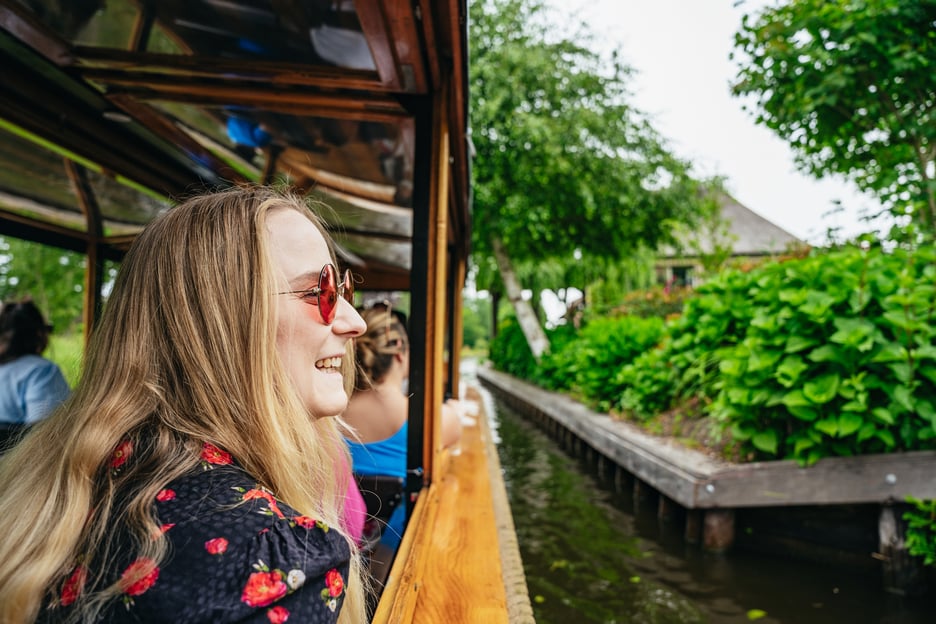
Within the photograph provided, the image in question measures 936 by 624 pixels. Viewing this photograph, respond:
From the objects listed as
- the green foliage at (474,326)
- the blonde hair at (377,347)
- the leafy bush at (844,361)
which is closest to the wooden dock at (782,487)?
the leafy bush at (844,361)

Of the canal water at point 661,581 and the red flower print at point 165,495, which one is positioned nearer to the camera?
the red flower print at point 165,495

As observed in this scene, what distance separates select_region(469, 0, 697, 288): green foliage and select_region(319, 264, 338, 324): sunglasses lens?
34.7ft

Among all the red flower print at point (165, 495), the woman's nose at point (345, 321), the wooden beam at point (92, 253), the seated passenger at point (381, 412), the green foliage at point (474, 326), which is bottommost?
the green foliage at point (474, 326)

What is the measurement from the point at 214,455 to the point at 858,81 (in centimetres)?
779

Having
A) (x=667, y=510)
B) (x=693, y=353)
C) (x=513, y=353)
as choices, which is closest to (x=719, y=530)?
(x=667, y=510)

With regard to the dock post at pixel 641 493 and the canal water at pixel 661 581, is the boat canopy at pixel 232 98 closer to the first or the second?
the canal water at pixel 661 581

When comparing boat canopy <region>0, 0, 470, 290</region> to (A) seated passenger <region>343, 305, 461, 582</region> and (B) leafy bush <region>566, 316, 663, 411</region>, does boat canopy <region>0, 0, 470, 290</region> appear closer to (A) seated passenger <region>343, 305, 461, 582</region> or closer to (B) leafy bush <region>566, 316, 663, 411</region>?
(A) seated passenger <region>343, 305, 461, 582</region>

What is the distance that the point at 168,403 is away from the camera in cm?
95

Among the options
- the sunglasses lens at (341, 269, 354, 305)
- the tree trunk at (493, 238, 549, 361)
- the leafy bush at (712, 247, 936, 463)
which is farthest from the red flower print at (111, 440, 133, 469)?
the tree trunk at (493, 238, 549, 361)

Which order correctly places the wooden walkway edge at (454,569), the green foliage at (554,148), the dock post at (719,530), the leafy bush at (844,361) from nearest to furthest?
1. the wooden walkway edge at (454,569)
2. the leafy bush at (844,361)
3. the dock post at (719,530)
4. the green foliage at (554,148)

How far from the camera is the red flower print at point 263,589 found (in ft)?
2.44

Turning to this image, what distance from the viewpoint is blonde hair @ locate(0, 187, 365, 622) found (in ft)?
2.69

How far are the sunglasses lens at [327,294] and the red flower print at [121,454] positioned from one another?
1.21ft

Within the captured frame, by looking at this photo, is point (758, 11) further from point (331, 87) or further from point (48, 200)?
point (48, 200)
